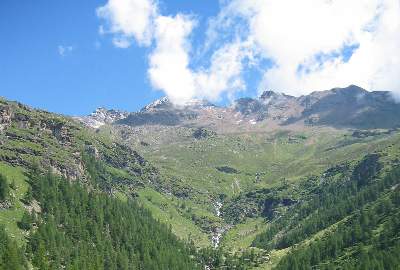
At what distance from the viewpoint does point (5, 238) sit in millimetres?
193875

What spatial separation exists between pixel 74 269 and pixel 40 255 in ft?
44.4

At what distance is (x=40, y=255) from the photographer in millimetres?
190625

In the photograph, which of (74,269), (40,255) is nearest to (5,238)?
(40,255)

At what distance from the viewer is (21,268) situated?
570 feet

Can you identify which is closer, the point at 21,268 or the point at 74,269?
the point at 21,268

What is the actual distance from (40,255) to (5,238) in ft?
50.2

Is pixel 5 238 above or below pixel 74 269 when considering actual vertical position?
above

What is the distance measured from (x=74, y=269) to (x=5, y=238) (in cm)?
2780

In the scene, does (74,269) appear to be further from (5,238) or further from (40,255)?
(5,238)

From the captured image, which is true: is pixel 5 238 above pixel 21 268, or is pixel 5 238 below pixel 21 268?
above

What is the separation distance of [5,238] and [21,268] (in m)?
24.5

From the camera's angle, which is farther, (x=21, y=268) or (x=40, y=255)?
(x=40, y=255)
